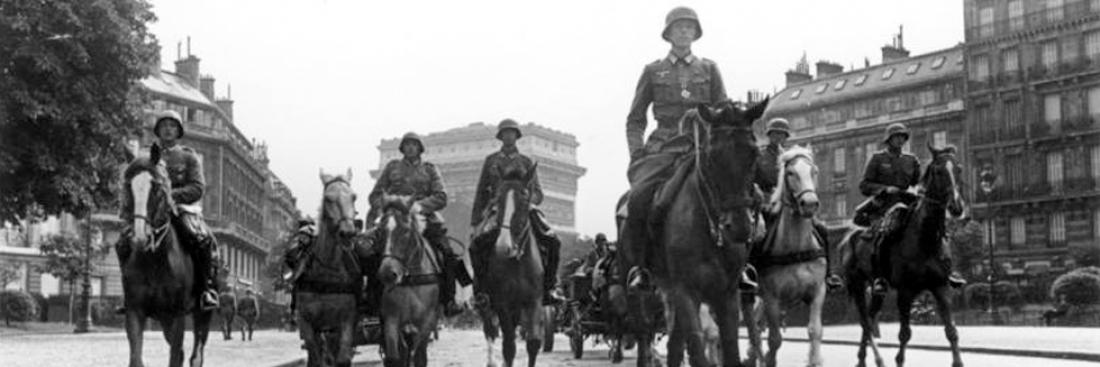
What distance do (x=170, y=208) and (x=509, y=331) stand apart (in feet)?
13.8

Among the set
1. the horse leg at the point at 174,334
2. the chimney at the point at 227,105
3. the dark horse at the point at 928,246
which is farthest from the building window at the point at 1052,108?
the horse leg at the point at 174,334

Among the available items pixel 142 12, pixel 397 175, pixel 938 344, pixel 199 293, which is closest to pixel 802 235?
pixel 397 175

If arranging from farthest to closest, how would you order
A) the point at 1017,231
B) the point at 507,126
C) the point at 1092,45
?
1. the point at 1017,231
2. the point at 1092,45
3. the point at 507,126

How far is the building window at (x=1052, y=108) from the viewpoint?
7744 cm

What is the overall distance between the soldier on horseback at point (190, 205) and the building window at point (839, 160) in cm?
8209

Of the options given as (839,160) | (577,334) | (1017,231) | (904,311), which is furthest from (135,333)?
(839,160)

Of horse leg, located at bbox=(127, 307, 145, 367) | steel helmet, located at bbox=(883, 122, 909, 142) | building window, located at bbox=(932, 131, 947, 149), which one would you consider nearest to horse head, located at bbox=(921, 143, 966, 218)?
steel helmet, located at bbox=(883, 122, 909, 142)

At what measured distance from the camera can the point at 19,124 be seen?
35.8 meters

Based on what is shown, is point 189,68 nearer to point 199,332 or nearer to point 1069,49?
point 1069,49

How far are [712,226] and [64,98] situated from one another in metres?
30.8

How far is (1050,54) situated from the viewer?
255ft

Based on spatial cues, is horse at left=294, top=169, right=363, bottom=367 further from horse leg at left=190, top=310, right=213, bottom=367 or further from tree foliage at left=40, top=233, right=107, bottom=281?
tree foliage at left=40, top=233, right=107, bottom=281

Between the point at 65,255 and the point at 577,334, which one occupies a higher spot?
the point at 65,255

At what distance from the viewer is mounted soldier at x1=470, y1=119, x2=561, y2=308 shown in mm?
15922
